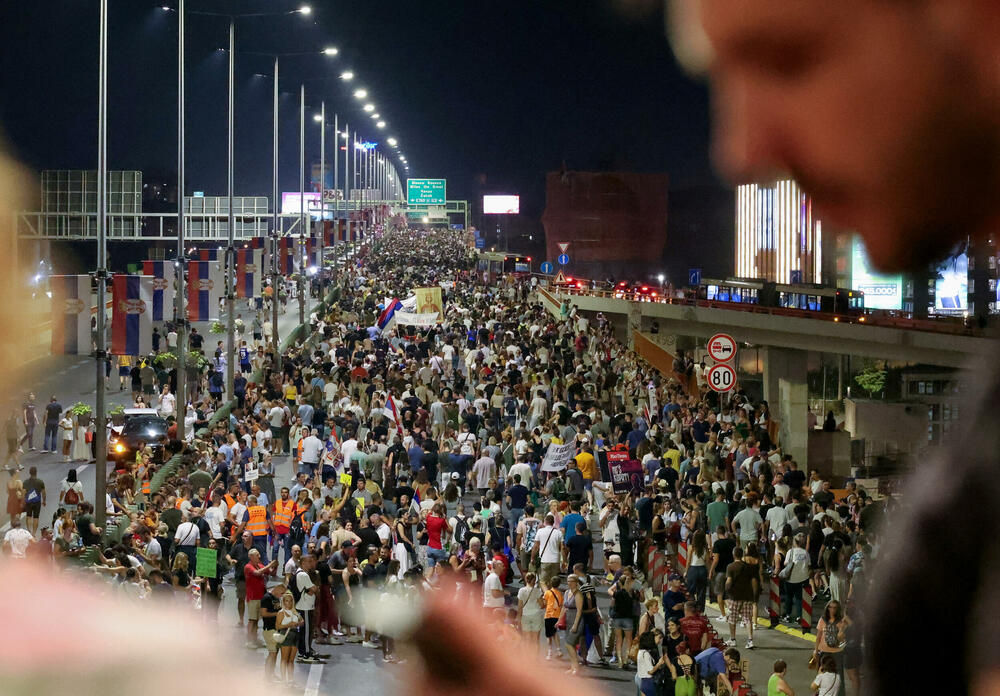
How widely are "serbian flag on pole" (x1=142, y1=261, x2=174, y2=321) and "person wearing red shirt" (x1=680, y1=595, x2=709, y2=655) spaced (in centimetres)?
1986

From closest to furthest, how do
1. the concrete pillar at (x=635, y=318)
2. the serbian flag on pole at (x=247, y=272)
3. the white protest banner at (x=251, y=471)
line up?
1. the white protest banner at (x=251, y=471)
2. the serbian flag on pole at (x=247, y=272)
3. the concrete pillar at (x=635, y=318)

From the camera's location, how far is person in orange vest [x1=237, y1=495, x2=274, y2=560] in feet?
63.4

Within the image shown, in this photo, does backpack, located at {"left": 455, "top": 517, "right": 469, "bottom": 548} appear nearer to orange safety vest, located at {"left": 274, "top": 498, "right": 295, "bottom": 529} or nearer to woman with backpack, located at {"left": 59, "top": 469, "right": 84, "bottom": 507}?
orange safety vest, located at {"left": 274, "top": 498, "right": 295, "bottom": 529}

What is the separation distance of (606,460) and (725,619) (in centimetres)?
631

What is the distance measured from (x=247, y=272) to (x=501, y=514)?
34.0 m

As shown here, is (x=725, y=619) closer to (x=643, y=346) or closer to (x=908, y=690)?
(x=908, y=690)

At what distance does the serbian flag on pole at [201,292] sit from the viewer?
4038 cm

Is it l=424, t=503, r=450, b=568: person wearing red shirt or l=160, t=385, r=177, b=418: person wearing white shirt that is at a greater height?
l=160, t=385, r=177, b=418: person wearing white shirt

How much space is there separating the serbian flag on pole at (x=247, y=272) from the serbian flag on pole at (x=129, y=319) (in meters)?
20.3

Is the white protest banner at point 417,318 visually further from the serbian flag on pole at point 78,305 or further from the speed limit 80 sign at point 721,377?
the serbian flag on pole at point 78,305

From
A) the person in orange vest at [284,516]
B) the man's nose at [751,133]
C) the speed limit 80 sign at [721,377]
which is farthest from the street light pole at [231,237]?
the man's nose at [751,133]

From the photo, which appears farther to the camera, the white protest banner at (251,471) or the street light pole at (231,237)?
the street light pole at (231,237)

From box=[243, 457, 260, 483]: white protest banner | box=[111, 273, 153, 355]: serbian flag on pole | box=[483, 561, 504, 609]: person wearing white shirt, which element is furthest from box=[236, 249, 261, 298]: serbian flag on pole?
box=[483, 561, 504, 609]: person wearing white shirt

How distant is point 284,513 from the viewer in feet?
65.6
